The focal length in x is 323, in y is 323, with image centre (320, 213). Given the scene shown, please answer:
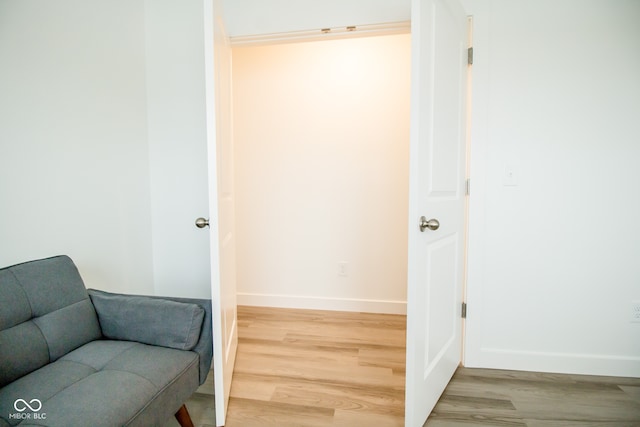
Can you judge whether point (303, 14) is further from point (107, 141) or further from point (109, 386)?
point (109, 386)

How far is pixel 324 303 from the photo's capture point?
9.36 feet

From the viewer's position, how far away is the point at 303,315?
2.73 m

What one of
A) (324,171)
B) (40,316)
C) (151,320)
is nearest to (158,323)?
(151,320)

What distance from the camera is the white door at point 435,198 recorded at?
1.29 meters

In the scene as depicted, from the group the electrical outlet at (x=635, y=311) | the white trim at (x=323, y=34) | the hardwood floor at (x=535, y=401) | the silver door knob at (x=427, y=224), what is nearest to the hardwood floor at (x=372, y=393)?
the hardwood floor at (x=535, y=401)

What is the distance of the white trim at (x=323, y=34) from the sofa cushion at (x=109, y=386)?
1.80 meters

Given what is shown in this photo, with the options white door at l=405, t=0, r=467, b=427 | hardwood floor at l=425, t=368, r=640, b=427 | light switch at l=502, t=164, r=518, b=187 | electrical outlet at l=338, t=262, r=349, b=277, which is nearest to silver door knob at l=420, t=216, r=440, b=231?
white door at l=405, t=0, r=467, b=427

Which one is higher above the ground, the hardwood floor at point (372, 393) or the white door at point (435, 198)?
the white door at point (435, 198)

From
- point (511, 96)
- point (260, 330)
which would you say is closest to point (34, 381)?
point (260, 330)

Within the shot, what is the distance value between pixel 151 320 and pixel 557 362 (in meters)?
2.16

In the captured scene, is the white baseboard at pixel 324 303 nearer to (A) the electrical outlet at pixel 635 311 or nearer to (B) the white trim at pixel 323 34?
(A) the electrical outlet at pixel 635 311

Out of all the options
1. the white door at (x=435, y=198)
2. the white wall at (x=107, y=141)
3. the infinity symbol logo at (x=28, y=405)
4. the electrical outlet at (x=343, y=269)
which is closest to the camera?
the infinity symbol logo at (x=28, y=405)

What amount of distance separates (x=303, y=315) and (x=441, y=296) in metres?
1.44

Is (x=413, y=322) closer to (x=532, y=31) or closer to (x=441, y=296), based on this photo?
(x=441, y=296)
